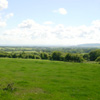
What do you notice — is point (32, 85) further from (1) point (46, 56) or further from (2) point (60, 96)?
(1) point (46, 56)

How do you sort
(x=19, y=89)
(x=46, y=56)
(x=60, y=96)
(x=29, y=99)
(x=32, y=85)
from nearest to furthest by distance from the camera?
(x=29, y=99) → (x=60, y=96) → (x=19, y=89) → (x=32, y=85) → (x=46, y=56)

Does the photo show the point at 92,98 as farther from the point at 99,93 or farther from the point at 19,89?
the point at 19,89

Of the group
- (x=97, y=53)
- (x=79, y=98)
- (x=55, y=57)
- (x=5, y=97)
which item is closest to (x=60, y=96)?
(x=79, y=98)

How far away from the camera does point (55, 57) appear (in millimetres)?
101688

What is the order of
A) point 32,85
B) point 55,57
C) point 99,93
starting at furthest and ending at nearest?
point 55,57 < point 32,85 < point 99,93

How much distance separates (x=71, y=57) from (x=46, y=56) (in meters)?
35.7

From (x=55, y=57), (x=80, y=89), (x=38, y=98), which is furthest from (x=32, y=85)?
(x=55, y=57)

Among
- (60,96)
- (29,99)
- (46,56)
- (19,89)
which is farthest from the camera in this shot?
(46,56)

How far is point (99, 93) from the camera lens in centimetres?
1830

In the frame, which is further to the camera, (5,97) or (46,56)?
(46,56)

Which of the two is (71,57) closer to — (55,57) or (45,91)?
(55,57)

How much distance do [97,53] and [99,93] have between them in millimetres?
92206

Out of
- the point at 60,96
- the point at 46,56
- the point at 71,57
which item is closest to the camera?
the point at 60,96

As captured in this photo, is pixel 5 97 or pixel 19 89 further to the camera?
pixel 19 89
